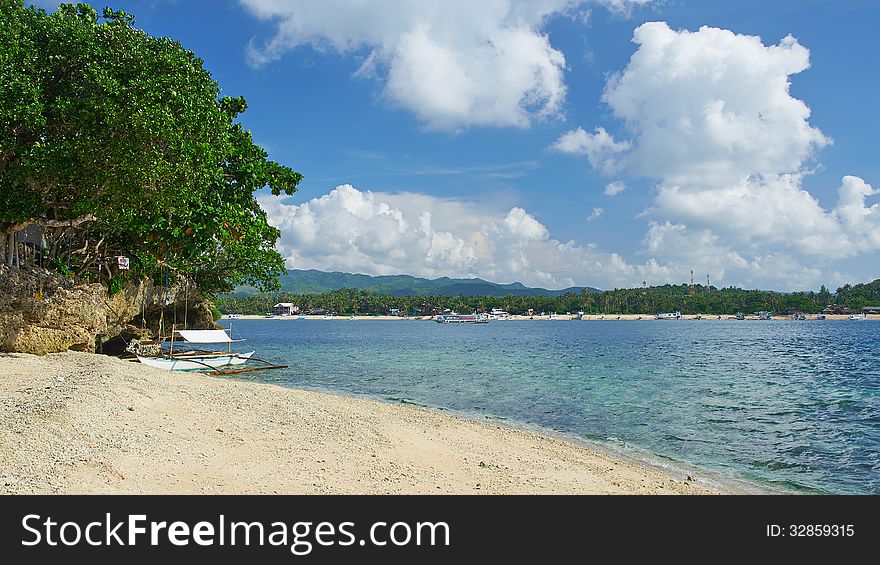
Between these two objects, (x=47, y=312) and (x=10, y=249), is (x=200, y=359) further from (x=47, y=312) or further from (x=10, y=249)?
(x=10, y=249)

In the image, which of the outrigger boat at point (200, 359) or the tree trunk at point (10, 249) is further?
the outrigger boat at point (200, 359)

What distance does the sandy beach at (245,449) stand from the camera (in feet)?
27.1

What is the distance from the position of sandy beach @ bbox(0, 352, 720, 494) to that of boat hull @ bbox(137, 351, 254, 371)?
32.9ft

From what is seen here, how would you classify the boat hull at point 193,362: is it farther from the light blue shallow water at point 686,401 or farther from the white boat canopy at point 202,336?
the light blue shallow water at point 686,401

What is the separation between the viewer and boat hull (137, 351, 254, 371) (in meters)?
26.1

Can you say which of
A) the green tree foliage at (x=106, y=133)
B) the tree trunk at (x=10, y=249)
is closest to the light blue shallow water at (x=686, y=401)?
the green tree foliage at (x=106, y=133)

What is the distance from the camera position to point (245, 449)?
10391mm

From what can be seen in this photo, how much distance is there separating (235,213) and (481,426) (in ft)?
48.5

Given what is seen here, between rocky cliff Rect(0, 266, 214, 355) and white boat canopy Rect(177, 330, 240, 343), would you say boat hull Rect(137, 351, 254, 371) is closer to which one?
white boat canopy Rect(177, 330, 240, 343)

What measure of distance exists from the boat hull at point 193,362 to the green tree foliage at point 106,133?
5.40 metres

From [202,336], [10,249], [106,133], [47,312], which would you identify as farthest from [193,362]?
[106,133]

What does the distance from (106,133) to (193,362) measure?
46.5 feet

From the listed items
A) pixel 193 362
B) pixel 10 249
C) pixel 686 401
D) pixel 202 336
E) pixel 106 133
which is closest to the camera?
pixel 106 133
